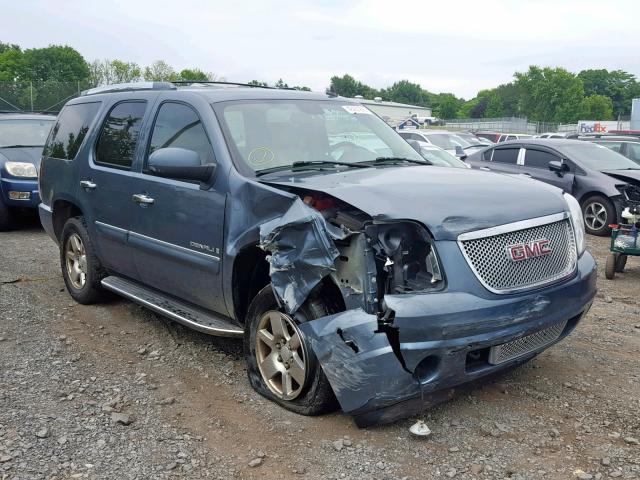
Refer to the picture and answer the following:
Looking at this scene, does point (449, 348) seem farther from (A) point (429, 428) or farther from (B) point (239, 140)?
(B) point (239, 140)

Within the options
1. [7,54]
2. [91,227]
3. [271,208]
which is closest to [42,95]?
[91,227]

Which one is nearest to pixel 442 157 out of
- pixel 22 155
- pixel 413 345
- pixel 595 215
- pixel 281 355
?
pixel 595 215

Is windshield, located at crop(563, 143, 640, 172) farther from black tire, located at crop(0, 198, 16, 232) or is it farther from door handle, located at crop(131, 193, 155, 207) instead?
black tire, located at crop(0, 198, 16, 232)

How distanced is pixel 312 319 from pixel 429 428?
88cm

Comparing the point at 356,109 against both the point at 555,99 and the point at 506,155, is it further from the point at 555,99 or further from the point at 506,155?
the point at 555,99

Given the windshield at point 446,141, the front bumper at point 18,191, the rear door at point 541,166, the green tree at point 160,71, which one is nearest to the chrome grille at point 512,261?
the rear door at point 541,166

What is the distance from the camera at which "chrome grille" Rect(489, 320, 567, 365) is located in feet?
11.1

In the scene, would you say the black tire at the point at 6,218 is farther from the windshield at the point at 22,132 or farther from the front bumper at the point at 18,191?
the windshield at the point at 22,132

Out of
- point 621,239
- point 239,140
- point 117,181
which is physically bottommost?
point 621,239

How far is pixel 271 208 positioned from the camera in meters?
3.63

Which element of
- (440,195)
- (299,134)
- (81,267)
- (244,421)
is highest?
(299,134)

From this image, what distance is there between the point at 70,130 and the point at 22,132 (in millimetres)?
5221

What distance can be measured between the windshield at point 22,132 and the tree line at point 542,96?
1313 inches

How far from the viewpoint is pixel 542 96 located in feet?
255
